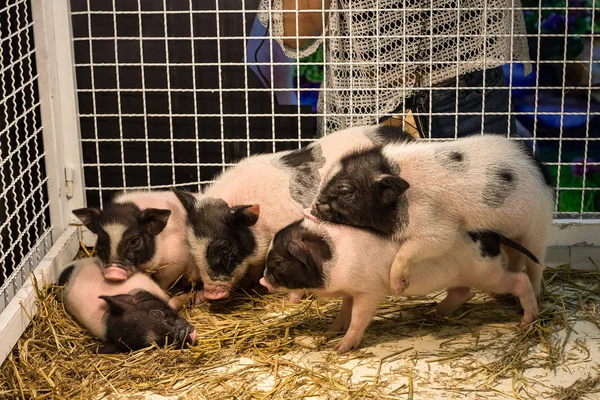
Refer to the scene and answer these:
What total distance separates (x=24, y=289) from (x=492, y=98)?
3267mm

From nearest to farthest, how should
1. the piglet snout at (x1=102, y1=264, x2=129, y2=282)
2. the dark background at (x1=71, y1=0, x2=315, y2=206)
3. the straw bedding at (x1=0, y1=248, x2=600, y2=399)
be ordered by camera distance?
the straw bedding at (x1=0, y1=248, x2=600, y2=399), the piglet snout at (x1=102, y1=264, x2=129, y2=282), the dark background at (x1=71, y1=0, x2=315, y2=206)

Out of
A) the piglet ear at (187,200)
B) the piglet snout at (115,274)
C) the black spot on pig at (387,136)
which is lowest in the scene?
the piglet snout at (115,274)

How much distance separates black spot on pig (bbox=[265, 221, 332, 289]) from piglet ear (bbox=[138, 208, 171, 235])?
0.91 m

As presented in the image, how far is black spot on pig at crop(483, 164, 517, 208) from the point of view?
190 inches

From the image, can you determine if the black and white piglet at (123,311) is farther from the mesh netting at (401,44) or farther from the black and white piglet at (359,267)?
the mesh netting at (401,44)

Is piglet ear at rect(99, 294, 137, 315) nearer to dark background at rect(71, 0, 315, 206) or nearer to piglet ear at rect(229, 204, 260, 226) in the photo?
piglet ear at rect(229, 204, 260, 226)

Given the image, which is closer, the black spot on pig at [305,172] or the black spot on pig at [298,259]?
the black spot on pig at [298,259]

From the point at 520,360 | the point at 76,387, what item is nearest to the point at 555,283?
the point at 520,360

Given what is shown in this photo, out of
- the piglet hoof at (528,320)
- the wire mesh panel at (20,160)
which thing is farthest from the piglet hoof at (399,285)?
the wire mesh panel at (20,160)

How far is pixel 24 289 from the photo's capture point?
5.32 meters

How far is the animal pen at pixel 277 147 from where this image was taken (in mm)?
4746

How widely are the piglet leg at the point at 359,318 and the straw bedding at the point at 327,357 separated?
0.21ft

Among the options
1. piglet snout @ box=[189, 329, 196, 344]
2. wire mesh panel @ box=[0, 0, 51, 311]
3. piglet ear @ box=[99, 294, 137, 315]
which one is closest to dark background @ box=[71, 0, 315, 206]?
wire mesh panel @ box=[0, 0, 51, 311]

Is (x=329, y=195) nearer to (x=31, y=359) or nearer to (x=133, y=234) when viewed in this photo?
(x=133, y=234)
